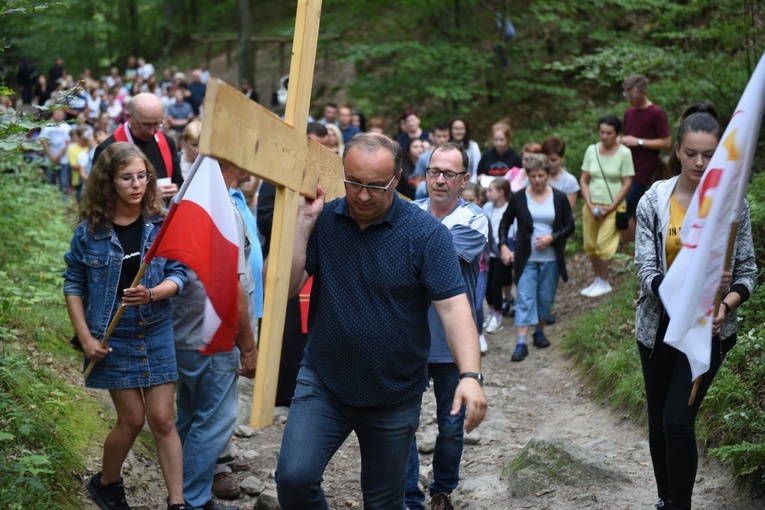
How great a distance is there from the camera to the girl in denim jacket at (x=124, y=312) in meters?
4.81

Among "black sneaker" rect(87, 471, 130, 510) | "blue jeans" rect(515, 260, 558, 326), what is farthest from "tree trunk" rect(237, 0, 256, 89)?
"black sneaker" rect(87, 471, 130, 510)

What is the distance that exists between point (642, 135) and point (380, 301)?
7.99 m

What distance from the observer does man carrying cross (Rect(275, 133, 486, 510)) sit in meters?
3.82

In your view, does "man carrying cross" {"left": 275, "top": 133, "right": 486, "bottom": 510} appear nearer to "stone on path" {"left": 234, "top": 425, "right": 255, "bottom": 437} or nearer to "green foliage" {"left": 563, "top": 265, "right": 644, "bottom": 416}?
"stone on path" {"left": 234, "top": 425, "right": 255, "bottom": 437}

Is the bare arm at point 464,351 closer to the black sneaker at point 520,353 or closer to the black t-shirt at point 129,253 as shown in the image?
the black t-shirt at point 129,253

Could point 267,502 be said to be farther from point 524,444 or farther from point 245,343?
point 524,444

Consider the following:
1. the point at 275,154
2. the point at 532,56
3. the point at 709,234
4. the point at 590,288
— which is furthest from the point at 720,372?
the point at 532,56

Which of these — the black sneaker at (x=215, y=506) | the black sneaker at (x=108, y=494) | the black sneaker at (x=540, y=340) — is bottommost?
the black sneaker at (x=215, y=506)

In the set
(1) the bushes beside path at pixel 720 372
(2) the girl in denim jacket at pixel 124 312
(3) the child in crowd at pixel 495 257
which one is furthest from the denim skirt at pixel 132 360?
(3) the child in crowd at pixel 495 257

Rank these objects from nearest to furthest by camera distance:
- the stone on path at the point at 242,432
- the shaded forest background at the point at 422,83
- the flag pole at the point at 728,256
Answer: the flag pole at the point at 728,256
the shaded forest background at the point at 422,83
the stone on path at the point at 242,432

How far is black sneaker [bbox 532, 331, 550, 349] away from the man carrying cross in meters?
6.17

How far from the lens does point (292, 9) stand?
116 ft

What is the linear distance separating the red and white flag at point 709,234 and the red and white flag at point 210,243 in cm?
208

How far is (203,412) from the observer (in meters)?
5.29
